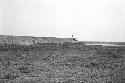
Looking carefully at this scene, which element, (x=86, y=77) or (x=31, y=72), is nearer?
(x=86, y=77)

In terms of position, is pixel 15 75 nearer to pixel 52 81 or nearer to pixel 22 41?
pixel 52 81

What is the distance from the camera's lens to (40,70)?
2147 centimetres

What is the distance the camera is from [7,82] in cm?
1585

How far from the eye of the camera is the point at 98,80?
56.6 ft

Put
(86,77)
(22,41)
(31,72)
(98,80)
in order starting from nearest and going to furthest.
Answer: (98,80), (86,77), (31,72), (22,41)

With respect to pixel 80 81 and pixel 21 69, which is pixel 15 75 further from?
pixel 80 81

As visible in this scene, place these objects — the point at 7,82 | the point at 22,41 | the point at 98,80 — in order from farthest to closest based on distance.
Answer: the point at 22,41 → the point at 98,80 → the point at 7,82

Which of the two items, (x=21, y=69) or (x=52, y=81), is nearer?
(x=52, y=81)

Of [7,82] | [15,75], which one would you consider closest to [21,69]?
[15,75]

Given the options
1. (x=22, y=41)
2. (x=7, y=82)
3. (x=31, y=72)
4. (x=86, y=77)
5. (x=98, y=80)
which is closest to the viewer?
(x=7, y=82)

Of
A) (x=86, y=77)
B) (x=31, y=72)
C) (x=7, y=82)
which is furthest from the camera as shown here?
(x=31, y=72)

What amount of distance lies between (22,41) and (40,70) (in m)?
32.5

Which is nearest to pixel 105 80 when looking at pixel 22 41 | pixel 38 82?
pixel 38 82

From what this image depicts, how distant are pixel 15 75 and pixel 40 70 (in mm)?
3652
